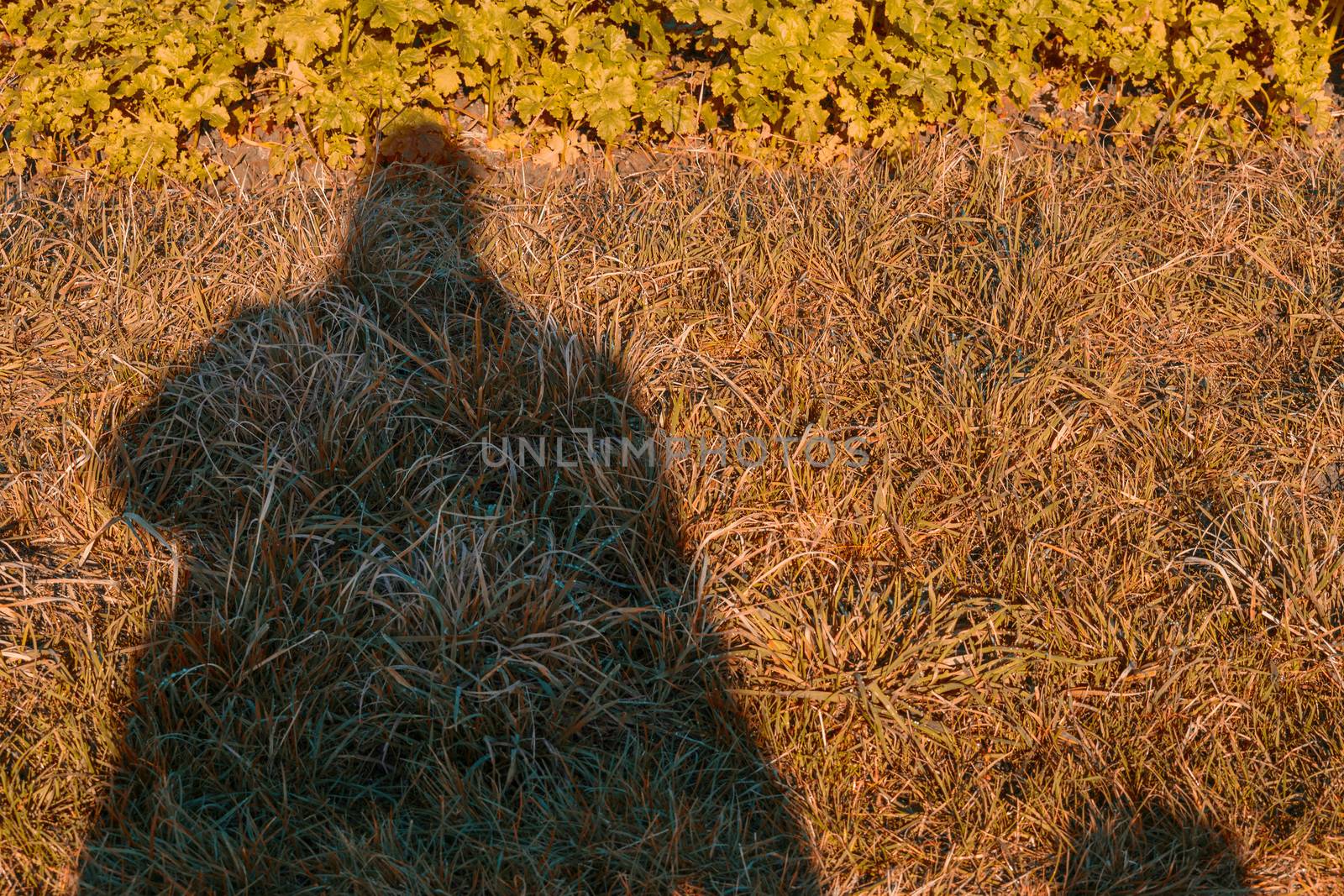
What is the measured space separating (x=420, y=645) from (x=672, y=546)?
663 mm

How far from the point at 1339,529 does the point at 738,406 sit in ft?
5.06

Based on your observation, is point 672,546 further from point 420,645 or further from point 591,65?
point 591,65

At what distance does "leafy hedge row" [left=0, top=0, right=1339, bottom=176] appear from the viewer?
A: 13.1 feet

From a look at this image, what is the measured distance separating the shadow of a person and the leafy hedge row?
42.3 inches

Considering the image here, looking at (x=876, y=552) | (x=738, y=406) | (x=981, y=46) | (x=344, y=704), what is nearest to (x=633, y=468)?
(x=738, y=406)

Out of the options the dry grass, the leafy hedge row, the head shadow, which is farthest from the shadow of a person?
the leafy hedge row

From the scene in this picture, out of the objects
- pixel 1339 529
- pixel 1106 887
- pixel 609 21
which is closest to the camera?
pixel 1106 887

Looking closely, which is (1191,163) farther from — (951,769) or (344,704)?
(344,704)

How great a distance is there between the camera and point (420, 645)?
8.86ft

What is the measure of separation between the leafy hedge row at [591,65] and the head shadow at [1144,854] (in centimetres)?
246

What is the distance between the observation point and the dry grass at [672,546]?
246 cm

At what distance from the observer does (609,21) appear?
15.4ft

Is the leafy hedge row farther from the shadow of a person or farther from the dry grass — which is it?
the shadow of a person

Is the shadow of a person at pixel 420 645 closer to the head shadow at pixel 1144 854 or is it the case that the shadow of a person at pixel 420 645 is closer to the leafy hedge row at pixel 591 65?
the head shadow at pixel 1144 854
